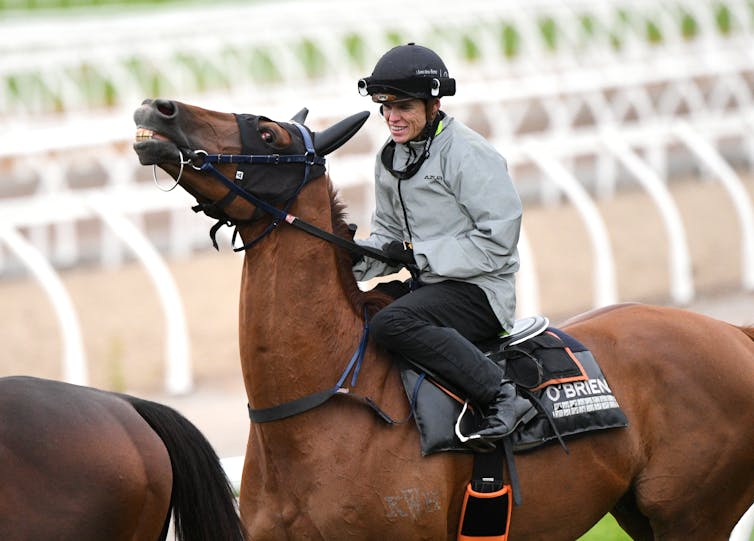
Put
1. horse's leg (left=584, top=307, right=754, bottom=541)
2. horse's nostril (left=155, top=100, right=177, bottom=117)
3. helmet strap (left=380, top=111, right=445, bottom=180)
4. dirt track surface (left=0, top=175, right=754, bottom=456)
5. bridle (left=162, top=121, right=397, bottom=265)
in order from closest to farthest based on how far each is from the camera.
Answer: horse's nostril (left=155, top=100, right=177, bottom=117) < bridle (left=162, top=121, right=397, bottom=265) < helmet strap (left=380, top=111, right=445, bottom=180) < horse's leg (left=584, top=307, right=754, bottom=541) < dirt track surface (left=0, top=175, right=754, bottom=456)

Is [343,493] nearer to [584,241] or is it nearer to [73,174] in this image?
[584,241]

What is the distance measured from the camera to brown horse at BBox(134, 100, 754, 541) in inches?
161

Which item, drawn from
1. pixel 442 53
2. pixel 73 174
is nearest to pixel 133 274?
pixel 73 174

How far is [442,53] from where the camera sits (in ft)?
52.9

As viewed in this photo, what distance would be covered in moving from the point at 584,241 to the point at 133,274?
3983mm

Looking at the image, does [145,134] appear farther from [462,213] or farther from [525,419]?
[525,419]

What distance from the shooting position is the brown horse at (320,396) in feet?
13.5

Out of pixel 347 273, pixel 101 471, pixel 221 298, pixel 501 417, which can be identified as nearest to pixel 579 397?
pixel 501 417

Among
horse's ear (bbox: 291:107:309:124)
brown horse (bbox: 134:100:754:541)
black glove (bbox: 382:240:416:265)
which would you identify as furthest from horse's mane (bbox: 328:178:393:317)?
horse's ear (bbox: 291:107:309:124)

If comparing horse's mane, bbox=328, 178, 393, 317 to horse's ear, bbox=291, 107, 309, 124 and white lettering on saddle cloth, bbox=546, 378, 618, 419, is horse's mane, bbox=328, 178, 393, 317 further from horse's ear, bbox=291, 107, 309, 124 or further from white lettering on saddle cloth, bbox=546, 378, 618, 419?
white lettering on saddle cloth, bbox=546, 378, 618, 419

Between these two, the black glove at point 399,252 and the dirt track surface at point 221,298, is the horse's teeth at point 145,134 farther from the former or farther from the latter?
the dirt track surface at point 221,298

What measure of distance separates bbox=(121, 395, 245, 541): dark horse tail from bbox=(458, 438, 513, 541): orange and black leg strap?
2.34ft

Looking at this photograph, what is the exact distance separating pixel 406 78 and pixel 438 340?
831mm

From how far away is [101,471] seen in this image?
3869 millimetres
